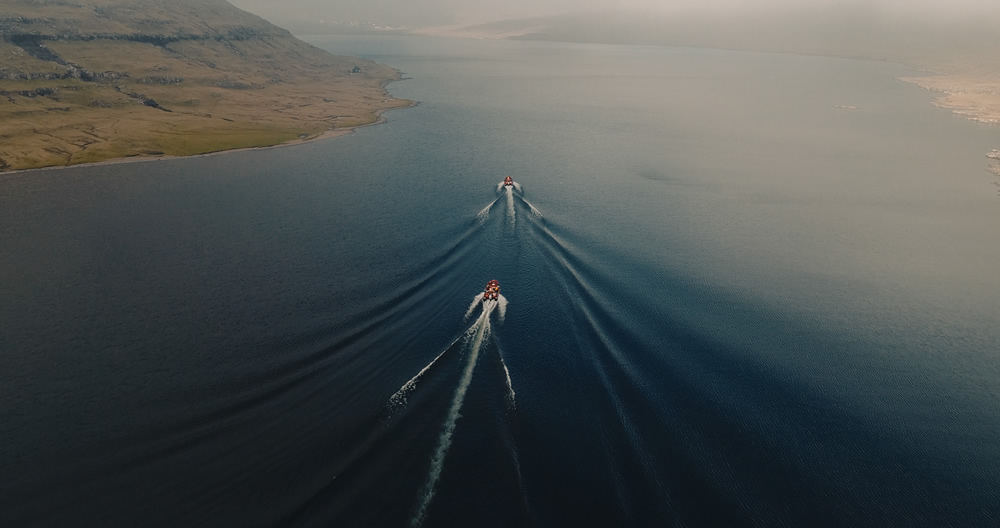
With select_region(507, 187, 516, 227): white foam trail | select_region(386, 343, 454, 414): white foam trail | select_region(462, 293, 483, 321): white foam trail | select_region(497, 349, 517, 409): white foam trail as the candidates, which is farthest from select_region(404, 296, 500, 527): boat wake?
select_region(507, 187, 516, 227): white foam trail

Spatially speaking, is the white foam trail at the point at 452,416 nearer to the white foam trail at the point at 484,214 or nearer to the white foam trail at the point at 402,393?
the white foam trail at the point at 402,393

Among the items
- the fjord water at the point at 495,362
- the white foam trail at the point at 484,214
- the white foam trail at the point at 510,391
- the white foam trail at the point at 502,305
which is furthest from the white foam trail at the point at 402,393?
the white foam trail at the point at 484,214

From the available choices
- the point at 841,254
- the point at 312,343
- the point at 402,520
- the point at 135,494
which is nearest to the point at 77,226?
the point at 312,343

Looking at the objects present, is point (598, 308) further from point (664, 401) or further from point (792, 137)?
point (792, 137)

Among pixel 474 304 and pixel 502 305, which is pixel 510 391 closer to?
pixel 502 305

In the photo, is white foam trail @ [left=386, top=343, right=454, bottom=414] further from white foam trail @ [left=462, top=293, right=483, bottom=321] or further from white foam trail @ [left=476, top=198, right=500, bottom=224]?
white foam trail @ [left=476, top=198, right=500, bottom=224]

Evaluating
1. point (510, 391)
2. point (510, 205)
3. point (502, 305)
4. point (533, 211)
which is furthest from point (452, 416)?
point (510, 205)
